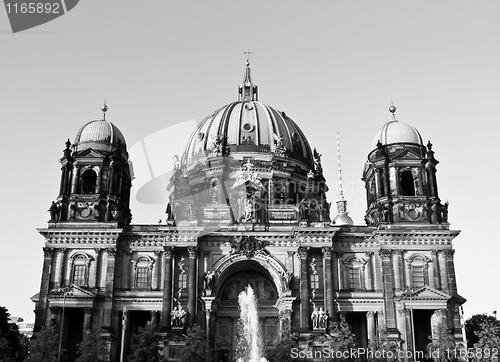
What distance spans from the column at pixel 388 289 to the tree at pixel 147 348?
70.4ft

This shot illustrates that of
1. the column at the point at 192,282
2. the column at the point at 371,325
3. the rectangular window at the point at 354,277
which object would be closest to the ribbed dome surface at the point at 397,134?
the rectangular window at the point at 354,277

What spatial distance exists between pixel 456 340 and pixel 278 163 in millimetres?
29094

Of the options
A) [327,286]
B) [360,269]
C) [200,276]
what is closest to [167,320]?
[200,276]

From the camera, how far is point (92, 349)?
5169 centimetres

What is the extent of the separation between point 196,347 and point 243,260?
35.6 feet

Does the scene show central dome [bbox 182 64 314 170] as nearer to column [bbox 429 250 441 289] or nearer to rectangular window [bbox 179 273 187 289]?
rectangular window [bbox 179 273 187 289]

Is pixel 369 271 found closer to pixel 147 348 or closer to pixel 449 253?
pixel 449 253

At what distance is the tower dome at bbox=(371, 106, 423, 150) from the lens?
65.3 metres

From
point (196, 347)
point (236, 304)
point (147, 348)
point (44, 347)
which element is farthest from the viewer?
point (236, 304)

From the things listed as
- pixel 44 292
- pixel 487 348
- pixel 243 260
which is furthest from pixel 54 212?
pixel 487 348

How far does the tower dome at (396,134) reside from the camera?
6531cm

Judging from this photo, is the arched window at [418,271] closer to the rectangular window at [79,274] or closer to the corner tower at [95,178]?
the corner tower at [95,178]

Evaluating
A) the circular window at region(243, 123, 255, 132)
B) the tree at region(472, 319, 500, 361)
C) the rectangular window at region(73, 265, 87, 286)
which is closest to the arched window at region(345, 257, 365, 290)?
the tree at region(472, 319, 500, 361)

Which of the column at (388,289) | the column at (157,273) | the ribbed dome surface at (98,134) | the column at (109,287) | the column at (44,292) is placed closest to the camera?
the column at (44,292)
